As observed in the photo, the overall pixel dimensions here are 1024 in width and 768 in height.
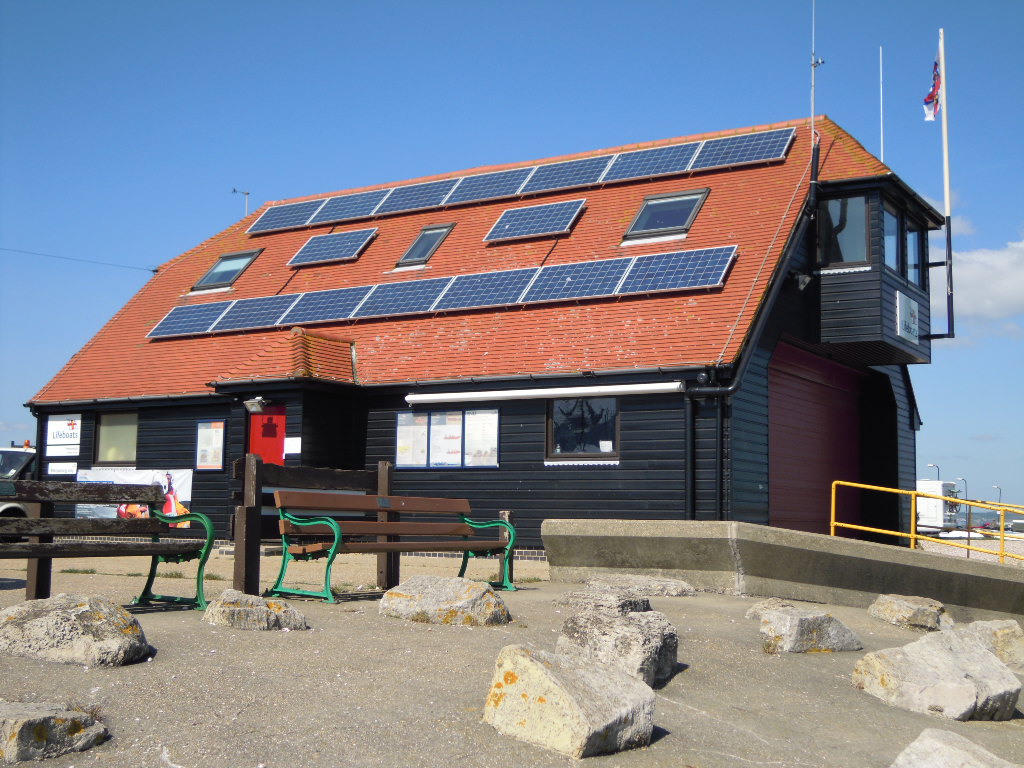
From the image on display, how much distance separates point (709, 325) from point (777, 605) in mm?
7198

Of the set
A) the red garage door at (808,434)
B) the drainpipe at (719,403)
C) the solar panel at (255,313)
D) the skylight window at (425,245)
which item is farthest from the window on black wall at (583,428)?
the solar panel at (255,313)

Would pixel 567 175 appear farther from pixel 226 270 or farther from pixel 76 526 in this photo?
pixel 76 526

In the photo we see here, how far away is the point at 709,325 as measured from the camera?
17.0 m

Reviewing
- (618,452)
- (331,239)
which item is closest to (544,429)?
(618,452)

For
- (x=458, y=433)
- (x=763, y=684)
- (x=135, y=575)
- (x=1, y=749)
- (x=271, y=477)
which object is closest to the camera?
(x=1, y=749)

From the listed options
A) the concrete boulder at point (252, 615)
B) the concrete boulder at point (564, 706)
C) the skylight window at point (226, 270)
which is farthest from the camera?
the skylight window at point (226, 270)

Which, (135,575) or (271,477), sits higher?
(271,477)

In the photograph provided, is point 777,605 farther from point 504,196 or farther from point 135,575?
point 504,196

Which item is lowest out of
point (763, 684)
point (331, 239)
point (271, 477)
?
point (763, 684)

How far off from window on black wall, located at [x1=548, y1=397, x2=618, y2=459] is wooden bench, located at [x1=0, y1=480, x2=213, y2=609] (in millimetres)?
9104

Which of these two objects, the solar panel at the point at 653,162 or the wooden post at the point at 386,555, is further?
the solar panel at the point at 653,162

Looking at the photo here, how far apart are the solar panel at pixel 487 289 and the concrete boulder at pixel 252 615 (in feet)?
38.6

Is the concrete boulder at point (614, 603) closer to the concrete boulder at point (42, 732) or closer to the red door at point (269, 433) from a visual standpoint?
the concrete boulder at point (42, 732)

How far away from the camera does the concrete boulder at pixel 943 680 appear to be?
7.46 metres
